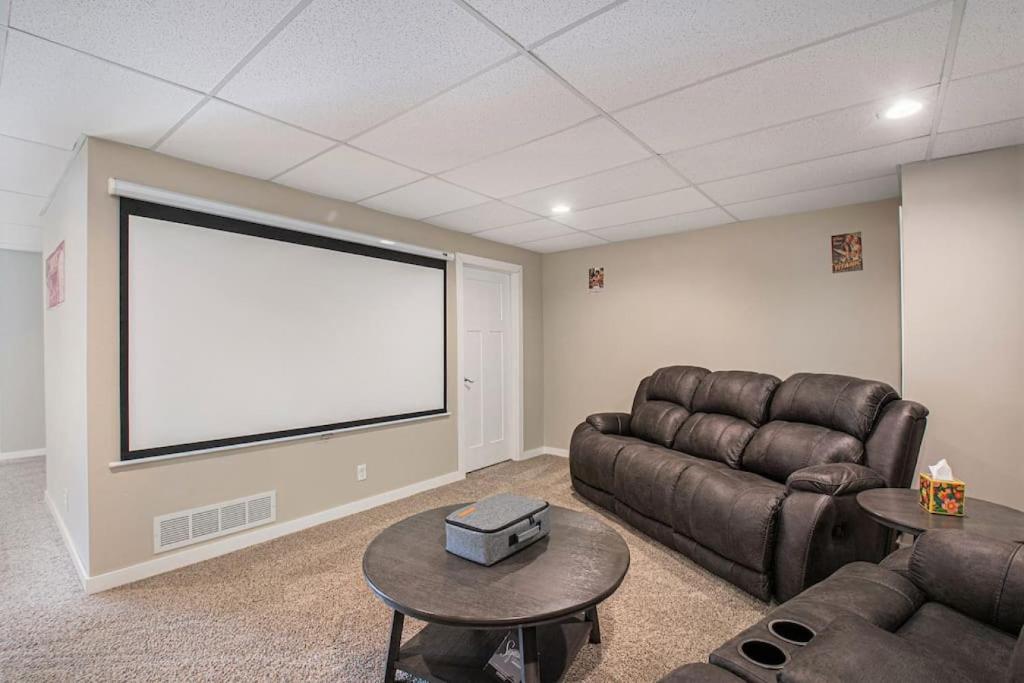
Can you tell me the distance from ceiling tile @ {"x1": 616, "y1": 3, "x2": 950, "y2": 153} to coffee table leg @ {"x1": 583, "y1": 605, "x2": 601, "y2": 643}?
220 centimetres

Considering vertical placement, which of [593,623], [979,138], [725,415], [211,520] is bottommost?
[593,623]

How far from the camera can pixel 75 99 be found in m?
2.08

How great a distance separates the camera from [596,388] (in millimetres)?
5238

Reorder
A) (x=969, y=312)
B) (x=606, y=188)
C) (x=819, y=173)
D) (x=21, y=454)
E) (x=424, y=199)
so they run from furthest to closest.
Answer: (x=21, y=454)
(x=424, y=199)
(x=606, y=188)
(x=819, y=173)
(x=969, y=312)

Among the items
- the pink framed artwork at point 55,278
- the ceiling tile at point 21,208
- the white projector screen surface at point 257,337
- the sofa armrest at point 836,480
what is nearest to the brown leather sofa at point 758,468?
the sofa armrest at point 836,480

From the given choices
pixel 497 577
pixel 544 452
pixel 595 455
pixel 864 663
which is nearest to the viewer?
pixel 864 663

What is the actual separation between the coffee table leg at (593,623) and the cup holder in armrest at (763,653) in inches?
32.1

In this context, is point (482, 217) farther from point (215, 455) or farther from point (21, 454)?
point (21, 454)

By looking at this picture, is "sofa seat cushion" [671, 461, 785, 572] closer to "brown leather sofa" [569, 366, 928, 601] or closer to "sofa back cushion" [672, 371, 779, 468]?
"brown leather sofa" [569, 366, 928, 601]

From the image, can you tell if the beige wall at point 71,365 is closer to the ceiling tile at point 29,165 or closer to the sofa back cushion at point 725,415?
the ceiling tile at point 29,165

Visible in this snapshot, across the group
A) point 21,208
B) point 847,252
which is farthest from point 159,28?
point 847,252

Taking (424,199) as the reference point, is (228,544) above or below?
below

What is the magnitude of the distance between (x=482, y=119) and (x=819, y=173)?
7.25 ft

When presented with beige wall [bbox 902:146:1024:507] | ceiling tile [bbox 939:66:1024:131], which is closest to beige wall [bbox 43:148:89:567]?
ceiling tile [bbox 939:66:1024:131]
